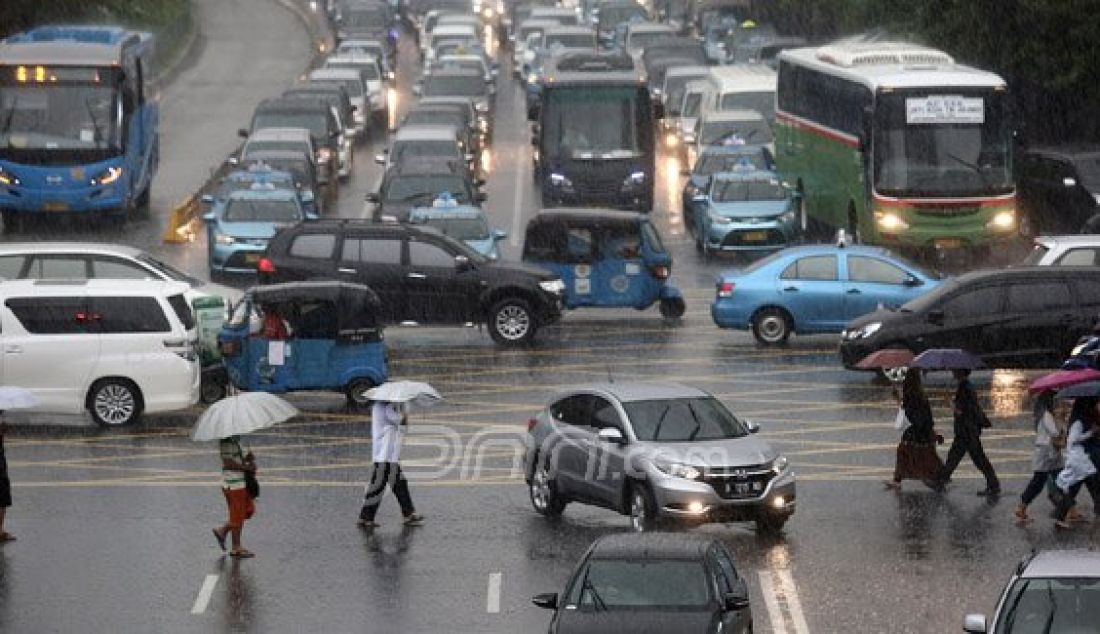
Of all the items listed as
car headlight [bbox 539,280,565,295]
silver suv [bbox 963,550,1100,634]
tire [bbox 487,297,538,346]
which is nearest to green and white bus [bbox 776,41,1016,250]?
car headlight [bbox 539,280,565,295]

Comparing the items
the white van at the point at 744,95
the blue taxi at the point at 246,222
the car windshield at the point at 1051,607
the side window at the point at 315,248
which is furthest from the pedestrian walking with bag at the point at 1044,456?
the white van at the point at 744,95

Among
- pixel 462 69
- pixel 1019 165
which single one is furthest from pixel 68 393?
pixel 462 69

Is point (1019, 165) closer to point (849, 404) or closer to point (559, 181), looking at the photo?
point (559, 181)

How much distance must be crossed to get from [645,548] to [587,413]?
7.10 metres

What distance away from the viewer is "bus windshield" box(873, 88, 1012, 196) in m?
43.7

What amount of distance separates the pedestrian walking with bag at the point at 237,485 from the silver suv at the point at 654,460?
3288 mm

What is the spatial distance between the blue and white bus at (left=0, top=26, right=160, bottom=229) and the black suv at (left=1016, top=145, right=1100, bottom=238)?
1670 centimetres

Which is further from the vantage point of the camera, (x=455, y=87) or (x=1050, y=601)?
(x=455, y=87)

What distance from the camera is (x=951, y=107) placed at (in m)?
43.7

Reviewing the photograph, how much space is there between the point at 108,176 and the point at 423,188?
5.81 m

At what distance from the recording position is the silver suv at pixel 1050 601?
56.6 feet

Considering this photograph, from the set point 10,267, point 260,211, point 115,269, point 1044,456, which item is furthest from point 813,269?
point 1044,456

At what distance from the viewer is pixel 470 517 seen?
2658 centimetres

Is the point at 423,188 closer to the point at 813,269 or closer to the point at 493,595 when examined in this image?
the point at 813,269
